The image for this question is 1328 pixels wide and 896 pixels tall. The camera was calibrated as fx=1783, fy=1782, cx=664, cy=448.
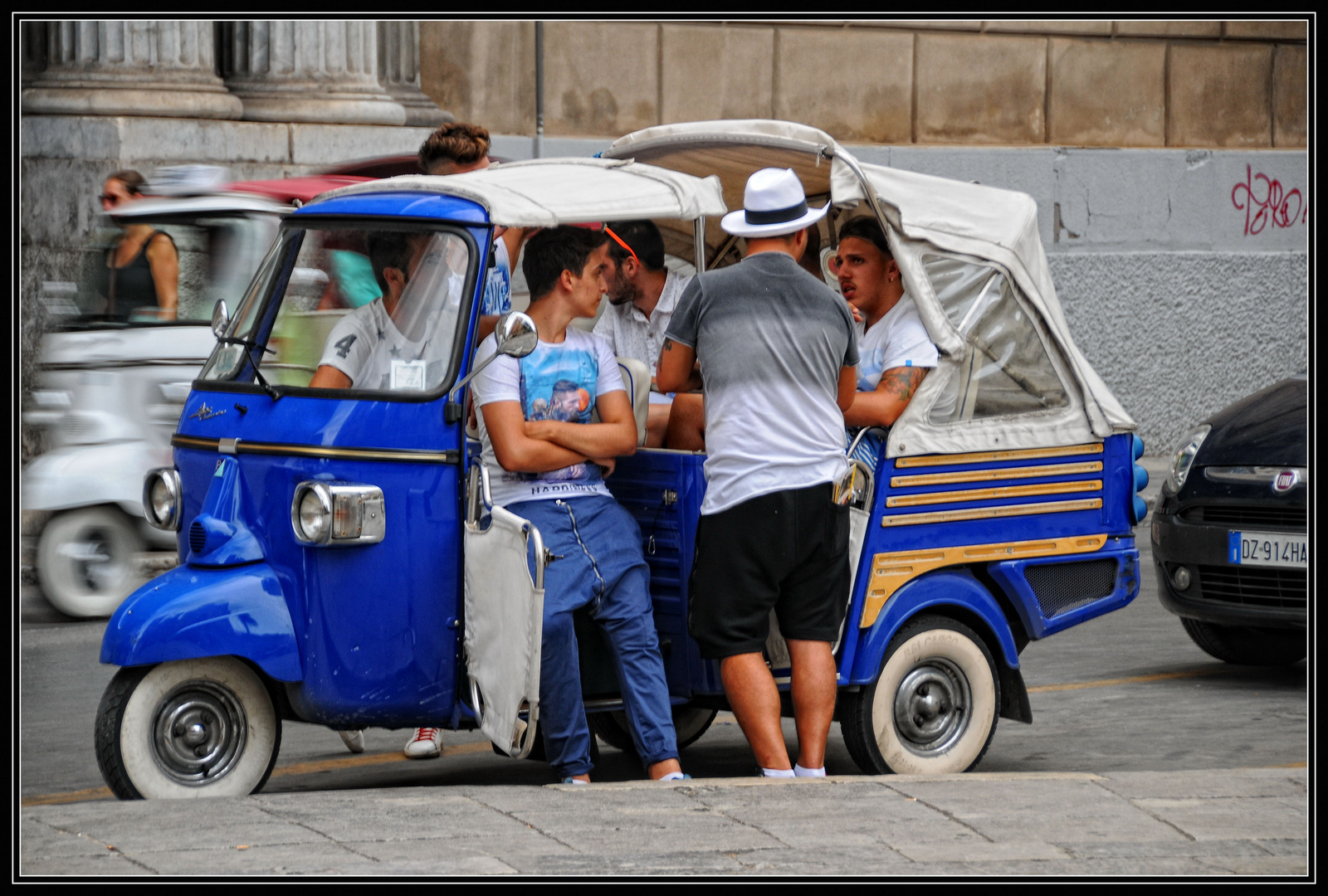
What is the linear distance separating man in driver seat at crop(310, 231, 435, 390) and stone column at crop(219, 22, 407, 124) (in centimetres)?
904

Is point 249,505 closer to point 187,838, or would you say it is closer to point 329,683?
point 329,683

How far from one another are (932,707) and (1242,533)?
2460 mm

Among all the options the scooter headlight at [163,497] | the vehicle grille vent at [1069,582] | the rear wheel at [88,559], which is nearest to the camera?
the scooter headlight at [163,497]

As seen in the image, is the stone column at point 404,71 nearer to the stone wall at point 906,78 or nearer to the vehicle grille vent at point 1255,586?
the stone wall at point 906,78

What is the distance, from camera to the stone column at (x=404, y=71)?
14891mm

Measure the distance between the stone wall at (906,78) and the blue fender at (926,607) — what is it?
32.2 ft

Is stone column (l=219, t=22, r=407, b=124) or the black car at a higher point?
stone column (l=219, t=22, r=407, b=124)

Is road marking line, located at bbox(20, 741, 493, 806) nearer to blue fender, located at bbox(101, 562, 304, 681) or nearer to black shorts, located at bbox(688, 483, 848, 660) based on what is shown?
blue fender, located at bbox(101, 562, 304, 681)

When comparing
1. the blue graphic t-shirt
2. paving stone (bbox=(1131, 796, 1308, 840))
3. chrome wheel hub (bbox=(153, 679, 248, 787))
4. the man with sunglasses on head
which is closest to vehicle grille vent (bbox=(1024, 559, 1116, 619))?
paving stone (bbox=(1131, 796, 1308, 840))

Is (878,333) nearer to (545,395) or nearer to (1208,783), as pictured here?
(545,395)

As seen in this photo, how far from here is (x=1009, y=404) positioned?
633 centimetres

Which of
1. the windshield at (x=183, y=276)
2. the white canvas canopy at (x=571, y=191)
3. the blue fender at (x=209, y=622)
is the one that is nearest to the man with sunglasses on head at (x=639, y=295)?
the white canvas canopy at (x=571, y=191)

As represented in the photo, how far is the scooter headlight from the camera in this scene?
5770mm
